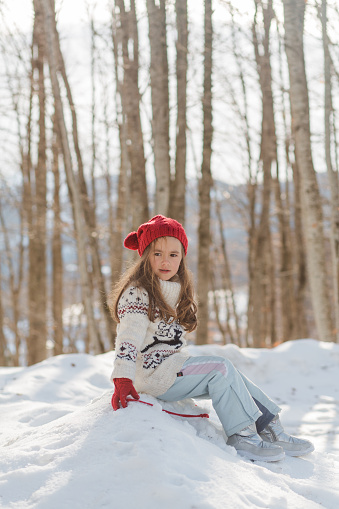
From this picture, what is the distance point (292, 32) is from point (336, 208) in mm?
2368

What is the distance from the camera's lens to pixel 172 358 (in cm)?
266

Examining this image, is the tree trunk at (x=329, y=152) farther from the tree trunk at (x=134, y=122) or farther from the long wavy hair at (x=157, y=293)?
the long wavy hair at (x=157, y=293)

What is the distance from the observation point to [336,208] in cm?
617

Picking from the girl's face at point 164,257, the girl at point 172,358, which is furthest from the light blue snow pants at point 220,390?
the girl's face at point 164,257


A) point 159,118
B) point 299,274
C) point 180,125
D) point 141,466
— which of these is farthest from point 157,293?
point 299,274

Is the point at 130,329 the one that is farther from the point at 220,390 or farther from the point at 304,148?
the point at 304,148

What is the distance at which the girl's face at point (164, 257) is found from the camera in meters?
2.79

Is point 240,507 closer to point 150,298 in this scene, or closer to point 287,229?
point 150,298

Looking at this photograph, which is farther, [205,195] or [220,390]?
[205,195]

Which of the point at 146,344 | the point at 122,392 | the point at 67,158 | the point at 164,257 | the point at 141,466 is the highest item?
the point at 67,158

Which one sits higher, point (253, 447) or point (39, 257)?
point (39, 257)

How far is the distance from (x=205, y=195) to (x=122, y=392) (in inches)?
197

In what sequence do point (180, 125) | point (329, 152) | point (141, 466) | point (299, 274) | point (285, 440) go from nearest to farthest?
point (141, 466)
point (285, 440)
point (329, 152)
point (180, 125)
point (299, 274)

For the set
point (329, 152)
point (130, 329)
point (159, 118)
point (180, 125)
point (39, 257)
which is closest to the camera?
point (130, 329)
